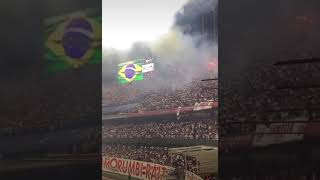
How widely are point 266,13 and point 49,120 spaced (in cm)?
175

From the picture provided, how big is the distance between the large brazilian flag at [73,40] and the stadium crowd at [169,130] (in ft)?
3.30

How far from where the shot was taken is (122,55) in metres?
3.70

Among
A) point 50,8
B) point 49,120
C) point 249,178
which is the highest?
point 50,8

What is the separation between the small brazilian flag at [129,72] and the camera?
369 cm

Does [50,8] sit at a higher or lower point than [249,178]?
higher

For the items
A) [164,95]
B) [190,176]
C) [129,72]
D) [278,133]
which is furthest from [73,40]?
[190,176]

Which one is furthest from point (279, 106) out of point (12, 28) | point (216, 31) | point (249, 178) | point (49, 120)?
point (12, 28)

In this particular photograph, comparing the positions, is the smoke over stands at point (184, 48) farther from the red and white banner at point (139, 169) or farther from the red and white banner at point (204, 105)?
the red and white banner at point (139, 169)

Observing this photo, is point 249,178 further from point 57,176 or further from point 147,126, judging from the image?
point 57,176

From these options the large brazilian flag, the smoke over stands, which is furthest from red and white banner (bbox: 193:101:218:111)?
the large brazilian flag

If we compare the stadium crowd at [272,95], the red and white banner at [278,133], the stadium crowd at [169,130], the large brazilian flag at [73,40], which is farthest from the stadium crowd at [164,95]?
the large brazilian flag at [73,40]

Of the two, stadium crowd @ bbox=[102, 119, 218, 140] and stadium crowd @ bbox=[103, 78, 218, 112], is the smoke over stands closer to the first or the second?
→ stadium crowd @ bbox=[103, 78, 218, 112]

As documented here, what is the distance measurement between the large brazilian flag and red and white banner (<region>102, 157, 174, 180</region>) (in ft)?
3.52

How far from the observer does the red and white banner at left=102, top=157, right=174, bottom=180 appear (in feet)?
12.1
